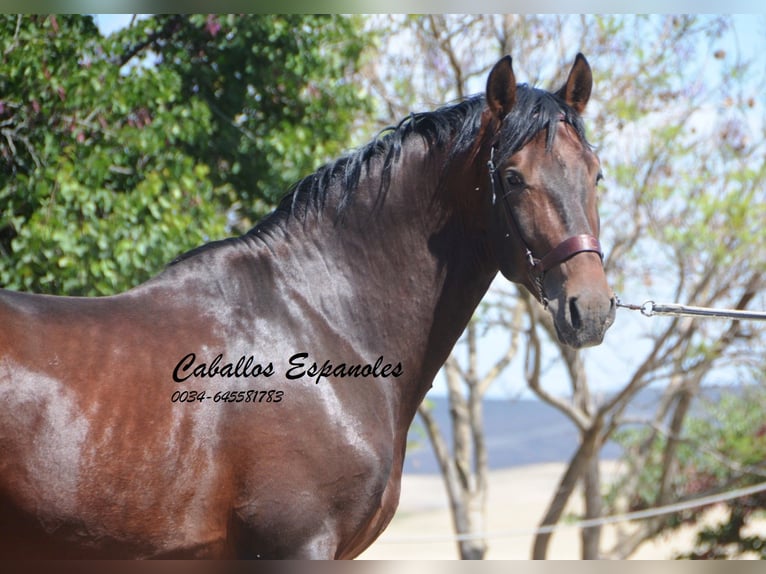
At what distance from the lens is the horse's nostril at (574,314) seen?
224 cm

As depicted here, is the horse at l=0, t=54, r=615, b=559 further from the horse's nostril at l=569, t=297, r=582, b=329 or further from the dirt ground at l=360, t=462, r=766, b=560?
the dirt ground at l=360, t=462, r=766, b=560

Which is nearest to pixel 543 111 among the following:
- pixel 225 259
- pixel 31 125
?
pixel 225 259

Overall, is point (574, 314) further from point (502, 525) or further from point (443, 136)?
point (502, 525)

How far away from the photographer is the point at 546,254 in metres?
2.34

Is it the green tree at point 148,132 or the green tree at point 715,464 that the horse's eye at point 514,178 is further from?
the green tree at point 715,464

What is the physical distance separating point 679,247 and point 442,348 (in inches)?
202

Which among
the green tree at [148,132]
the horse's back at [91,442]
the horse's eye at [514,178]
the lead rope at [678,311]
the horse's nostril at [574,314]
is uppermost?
the green tree at [148,132]

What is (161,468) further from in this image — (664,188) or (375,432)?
(664,188)

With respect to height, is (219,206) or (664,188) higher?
(664,188)

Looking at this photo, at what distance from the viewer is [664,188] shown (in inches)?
275

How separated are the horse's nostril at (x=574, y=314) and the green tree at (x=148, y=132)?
2.62m

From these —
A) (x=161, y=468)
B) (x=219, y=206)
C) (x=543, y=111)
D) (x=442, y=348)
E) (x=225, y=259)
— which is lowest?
(x=161, y=468)

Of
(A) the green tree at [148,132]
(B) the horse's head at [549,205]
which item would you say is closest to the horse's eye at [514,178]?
(B) the horse's head at [549,205]

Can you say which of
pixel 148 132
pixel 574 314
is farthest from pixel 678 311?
pixel 148 132
